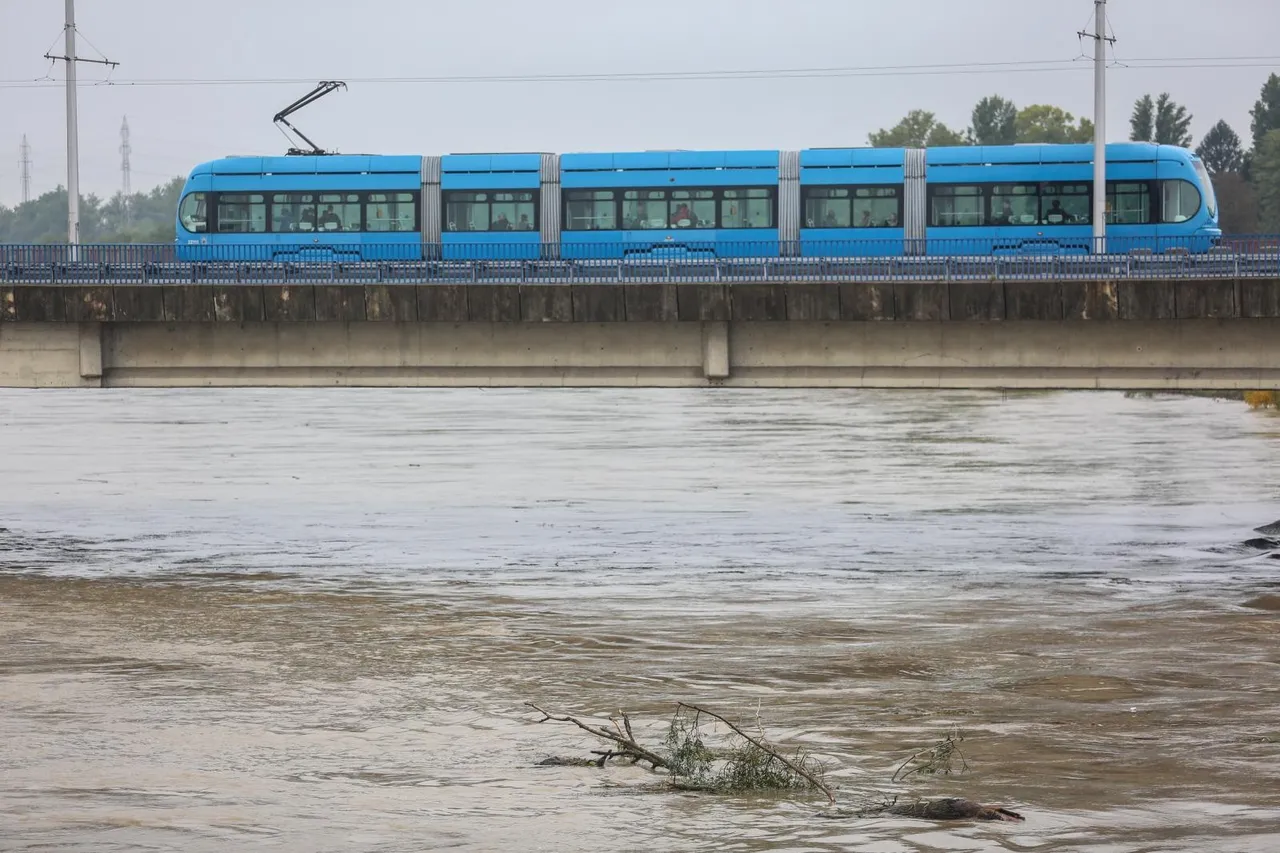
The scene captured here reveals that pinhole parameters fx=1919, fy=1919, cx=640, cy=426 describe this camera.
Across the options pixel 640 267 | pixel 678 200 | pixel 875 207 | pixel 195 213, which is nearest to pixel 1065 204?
pixel 875 207

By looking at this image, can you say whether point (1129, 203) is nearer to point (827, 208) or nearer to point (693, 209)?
point (827, 208)

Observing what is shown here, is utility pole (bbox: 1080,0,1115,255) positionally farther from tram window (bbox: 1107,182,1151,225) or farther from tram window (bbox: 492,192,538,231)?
tram window (bbox: 492,192,538,231)

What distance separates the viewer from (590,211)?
4591 centimetres

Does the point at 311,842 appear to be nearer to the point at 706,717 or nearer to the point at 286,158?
the point at 706,717

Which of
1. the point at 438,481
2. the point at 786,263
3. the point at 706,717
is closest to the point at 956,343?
the point at 786,263

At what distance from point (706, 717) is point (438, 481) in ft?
114

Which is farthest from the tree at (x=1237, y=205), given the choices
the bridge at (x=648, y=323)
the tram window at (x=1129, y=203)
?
the bridge at (x=648, y=323)

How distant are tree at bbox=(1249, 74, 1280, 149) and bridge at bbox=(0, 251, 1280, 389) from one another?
163 meters

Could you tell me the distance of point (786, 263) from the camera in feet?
112

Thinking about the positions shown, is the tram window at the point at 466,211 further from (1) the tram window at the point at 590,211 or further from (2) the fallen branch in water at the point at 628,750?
(2) the fallen branch in water at the point at 628,750

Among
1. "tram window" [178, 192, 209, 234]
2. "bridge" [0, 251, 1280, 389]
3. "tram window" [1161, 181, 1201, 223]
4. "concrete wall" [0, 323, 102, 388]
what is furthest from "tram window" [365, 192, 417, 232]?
"tram window" [1161, 181, 1201, 223]

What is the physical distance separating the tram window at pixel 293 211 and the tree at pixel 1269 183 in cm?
12827

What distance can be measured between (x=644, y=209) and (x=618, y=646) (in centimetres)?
2139

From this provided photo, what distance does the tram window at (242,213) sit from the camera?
47281 mm
